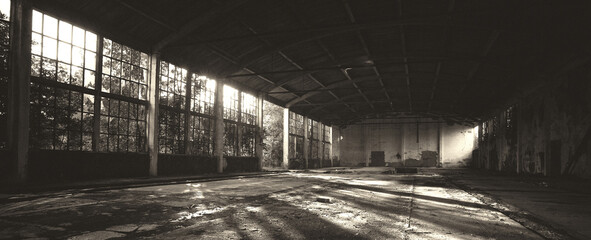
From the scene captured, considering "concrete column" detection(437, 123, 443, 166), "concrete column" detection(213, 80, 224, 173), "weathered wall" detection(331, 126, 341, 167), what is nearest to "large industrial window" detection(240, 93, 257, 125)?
"concrete column" detection(213, 80, 224, 173)

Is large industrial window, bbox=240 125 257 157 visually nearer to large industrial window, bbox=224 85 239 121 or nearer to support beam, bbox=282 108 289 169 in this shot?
large industrial window, bbox=224 85 239 121

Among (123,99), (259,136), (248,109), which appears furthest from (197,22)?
(259,136)

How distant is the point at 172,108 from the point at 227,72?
11.5ft

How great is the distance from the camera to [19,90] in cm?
792

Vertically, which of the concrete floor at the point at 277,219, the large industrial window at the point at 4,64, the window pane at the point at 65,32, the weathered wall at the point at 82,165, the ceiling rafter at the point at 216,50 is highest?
the ceiling rafter at the point at 216,50

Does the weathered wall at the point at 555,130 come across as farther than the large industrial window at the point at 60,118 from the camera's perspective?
Yes

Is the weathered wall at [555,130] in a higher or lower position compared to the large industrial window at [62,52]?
lower

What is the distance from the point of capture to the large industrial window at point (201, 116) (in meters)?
14.5

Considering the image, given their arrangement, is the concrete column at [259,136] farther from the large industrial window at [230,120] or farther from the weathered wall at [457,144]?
the weathered wall at [457,144]

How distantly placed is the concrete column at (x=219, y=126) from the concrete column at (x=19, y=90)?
8131 millimetres

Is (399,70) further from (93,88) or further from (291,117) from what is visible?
(93,88)

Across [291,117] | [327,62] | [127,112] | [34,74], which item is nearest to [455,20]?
[327,62]

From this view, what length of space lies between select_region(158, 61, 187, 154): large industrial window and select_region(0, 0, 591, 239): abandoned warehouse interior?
6 centimetres

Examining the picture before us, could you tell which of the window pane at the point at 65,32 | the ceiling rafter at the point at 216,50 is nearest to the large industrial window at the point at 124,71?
the window pane at the point at 65,32
